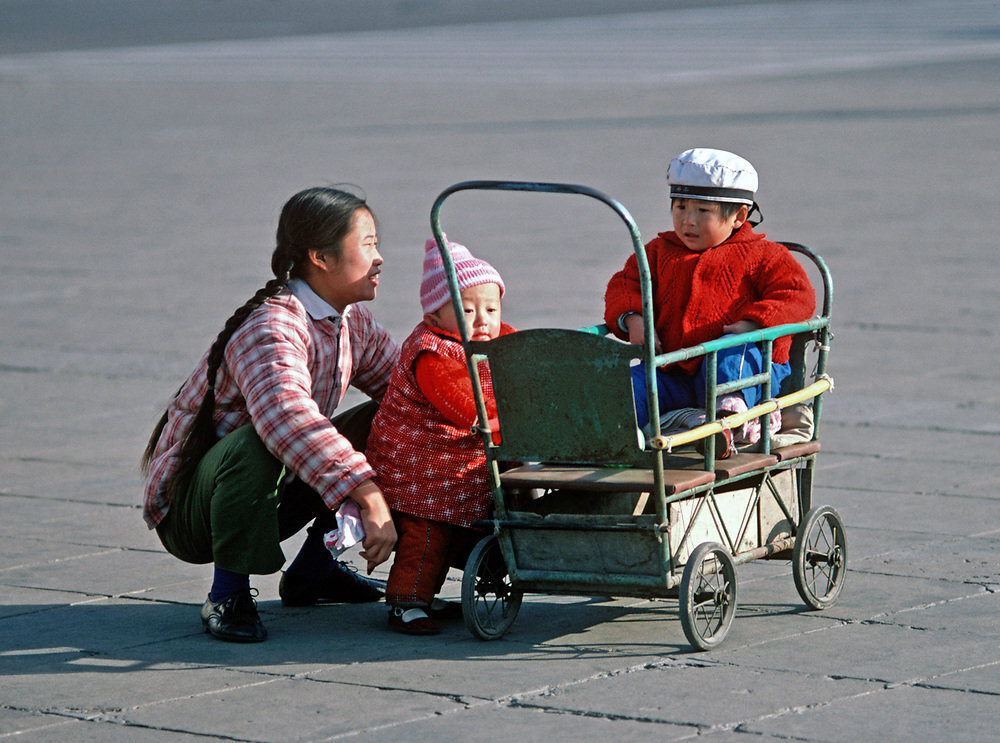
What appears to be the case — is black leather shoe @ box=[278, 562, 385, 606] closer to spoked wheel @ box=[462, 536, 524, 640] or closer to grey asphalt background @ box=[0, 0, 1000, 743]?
grey asphalt background @ box=[0, 0, 1000, 743]

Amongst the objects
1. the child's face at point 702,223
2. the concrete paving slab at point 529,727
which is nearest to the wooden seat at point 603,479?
the concrete paving slab at point 529,727

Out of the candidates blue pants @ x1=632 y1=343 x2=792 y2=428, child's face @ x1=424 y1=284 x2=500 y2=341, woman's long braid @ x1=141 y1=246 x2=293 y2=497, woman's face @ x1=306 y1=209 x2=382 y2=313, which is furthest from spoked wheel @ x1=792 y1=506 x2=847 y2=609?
woman's long braid @ x1=141 y1=246 x2=293 y2=497

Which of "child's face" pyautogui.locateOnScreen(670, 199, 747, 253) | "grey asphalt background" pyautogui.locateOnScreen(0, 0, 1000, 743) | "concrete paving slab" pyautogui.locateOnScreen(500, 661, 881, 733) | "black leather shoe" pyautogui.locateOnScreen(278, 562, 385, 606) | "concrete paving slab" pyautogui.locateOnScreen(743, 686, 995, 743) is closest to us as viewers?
"concrete paving slab" pyautogui.locateOnScreen(743, 686, 995, 743)

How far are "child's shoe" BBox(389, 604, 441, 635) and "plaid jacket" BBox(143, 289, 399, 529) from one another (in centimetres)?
41

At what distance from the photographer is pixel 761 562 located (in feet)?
17.1

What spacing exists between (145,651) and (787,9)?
50529 mm

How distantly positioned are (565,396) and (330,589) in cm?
117

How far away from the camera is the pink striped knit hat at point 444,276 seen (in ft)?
13.9

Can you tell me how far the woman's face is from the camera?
4.46 meters

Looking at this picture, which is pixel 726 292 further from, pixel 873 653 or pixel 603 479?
pixel 873 653

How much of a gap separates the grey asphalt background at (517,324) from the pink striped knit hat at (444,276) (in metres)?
0.94

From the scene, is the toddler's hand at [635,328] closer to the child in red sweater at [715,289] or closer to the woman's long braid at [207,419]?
the child in red sweater at [715,289]

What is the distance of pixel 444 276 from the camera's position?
4289 mm

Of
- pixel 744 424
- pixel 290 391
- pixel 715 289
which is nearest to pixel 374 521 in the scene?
pixel 290 391
